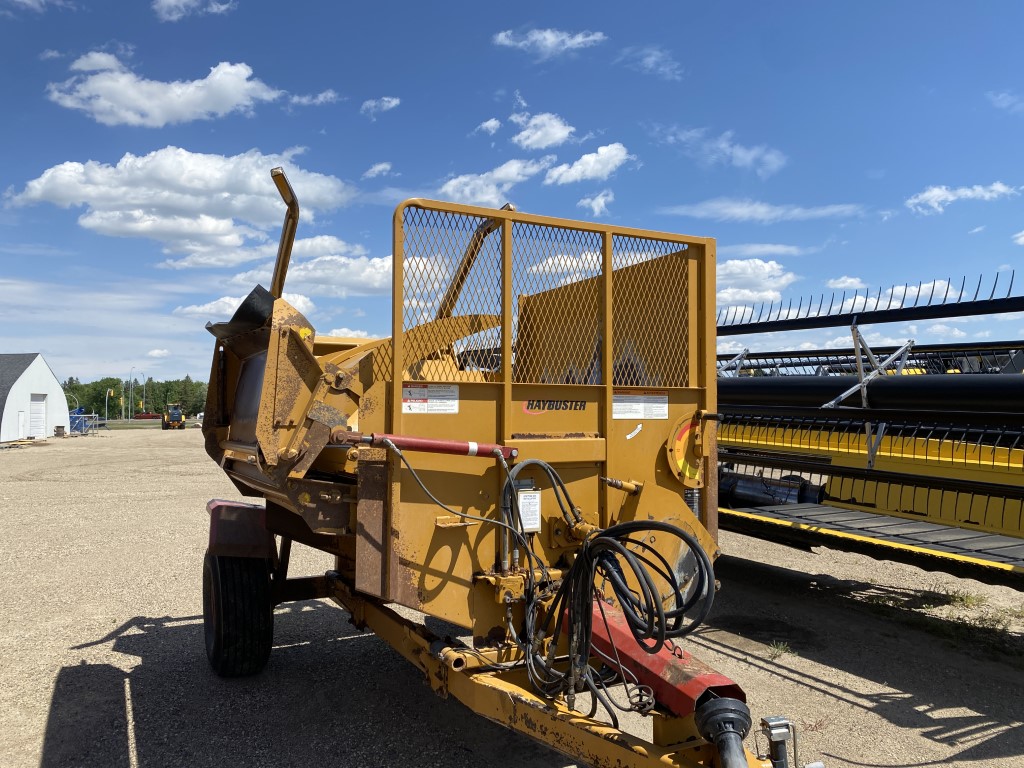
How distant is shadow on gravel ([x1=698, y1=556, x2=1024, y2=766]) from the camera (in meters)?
4.36

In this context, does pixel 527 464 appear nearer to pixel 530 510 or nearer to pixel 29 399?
pixel 530 510

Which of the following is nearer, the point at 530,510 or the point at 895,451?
the point at 530,510

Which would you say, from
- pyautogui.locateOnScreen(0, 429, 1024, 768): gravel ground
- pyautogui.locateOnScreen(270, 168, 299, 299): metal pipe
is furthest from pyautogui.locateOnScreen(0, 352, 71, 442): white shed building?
pyautogui.locateOnScreen(270, 168, 299, 299): metal pipe

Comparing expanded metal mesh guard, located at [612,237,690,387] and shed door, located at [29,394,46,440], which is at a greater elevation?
expanded metal mesh guard, located at [612,237,690,387]

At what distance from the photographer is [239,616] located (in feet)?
16.2

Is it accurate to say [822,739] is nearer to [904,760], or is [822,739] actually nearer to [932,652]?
[904,760]

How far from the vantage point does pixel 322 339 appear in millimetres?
5113

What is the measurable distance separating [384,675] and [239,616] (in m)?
1.02

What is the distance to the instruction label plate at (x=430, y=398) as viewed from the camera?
3436 mm

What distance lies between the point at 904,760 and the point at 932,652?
79.3 inches

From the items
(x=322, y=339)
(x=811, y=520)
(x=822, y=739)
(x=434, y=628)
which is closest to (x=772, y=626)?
(x=811, y=520)

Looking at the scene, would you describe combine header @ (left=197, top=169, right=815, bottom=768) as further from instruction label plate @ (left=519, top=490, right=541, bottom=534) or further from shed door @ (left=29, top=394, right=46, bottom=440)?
shed door @ (left=29, top=394, right=46, bottom=440)

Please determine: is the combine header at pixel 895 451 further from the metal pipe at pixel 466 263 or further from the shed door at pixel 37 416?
the shed door at pixel 37 416

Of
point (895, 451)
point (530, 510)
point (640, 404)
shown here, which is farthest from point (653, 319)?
point (895, 451)
